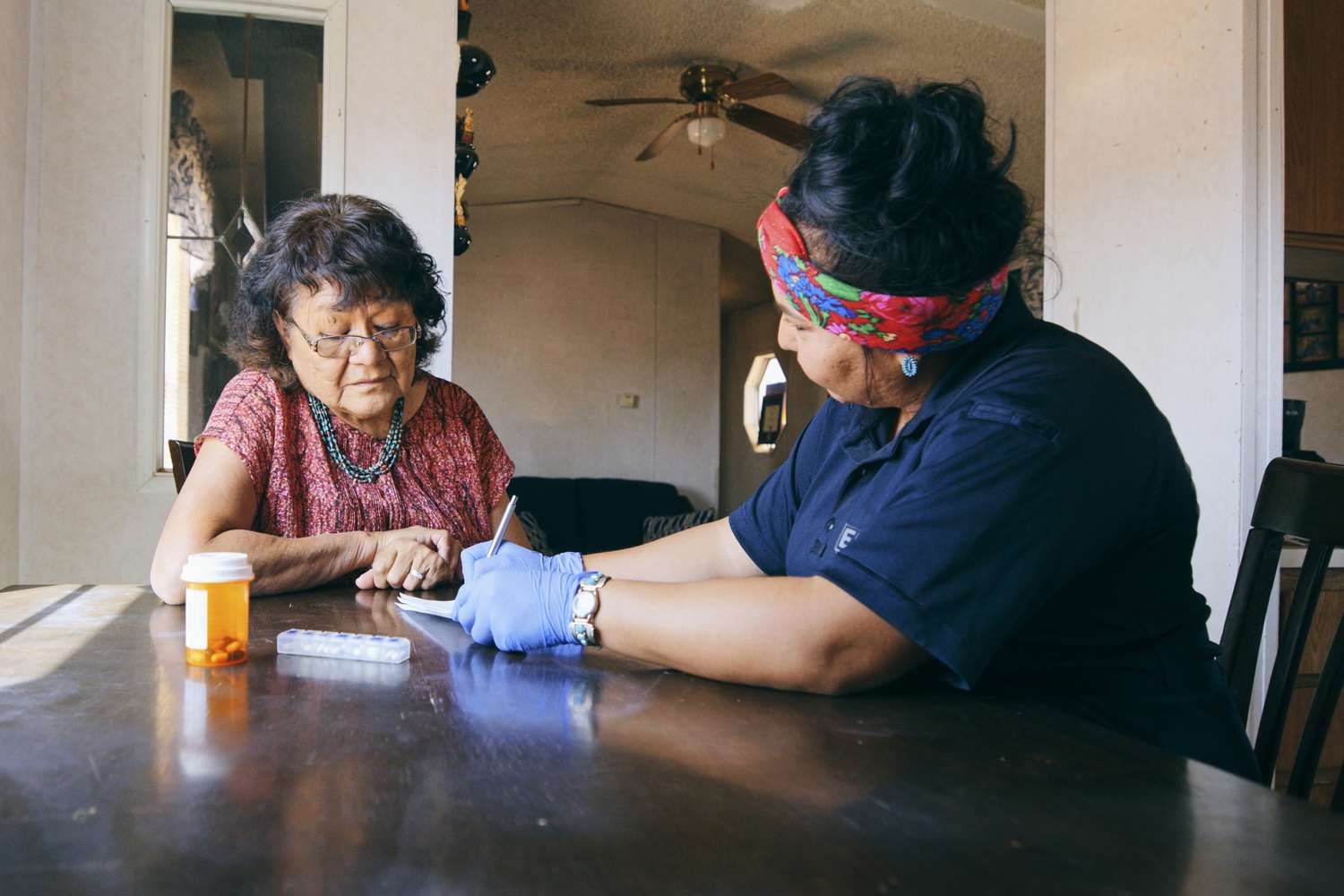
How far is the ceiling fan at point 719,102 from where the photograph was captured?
15.5ft

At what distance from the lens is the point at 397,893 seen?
49 centimetres

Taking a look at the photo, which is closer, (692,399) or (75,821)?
(75,821)

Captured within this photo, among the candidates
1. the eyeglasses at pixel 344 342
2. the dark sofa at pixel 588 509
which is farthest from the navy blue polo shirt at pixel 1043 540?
the dark sofa at pixel 588 509

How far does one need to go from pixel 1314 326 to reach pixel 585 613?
360 cm

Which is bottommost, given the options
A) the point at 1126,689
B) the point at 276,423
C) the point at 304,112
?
the point at 1126,689

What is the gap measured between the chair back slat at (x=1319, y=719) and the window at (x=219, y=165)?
2646 mm

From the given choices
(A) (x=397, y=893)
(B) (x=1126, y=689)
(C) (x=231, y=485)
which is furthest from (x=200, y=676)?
(B) (x=1126, y=689)

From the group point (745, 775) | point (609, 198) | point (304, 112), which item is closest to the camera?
point (745, 775)

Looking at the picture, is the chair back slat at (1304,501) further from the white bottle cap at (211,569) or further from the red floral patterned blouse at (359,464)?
the red floral patterned blouse at (359,464)

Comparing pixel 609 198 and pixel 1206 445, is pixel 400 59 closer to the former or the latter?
pixel 1206 445

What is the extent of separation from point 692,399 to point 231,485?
7.16 meters

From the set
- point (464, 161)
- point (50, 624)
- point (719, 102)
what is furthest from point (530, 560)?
point (719, 102)

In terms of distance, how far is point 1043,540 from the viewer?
35.1 inches

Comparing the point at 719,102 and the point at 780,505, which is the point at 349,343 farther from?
the point at 719,102
